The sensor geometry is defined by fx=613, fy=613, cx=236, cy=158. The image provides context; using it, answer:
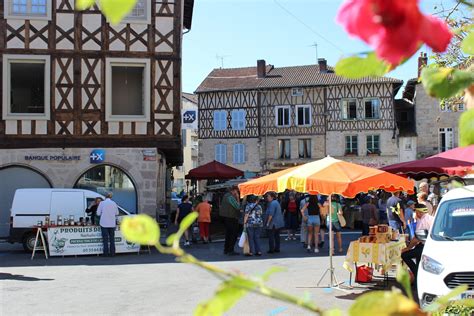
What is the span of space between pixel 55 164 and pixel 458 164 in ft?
41.3

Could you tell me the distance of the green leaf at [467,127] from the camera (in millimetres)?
1270

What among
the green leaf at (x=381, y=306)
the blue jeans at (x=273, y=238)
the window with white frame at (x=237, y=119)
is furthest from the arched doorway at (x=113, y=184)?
the window with white frame at (x=237, y=119)

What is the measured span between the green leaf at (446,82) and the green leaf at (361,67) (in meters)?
0.13

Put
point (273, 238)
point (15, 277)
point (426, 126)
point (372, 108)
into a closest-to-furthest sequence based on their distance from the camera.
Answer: point (15, 277)
point (273, 238)
point (426, 126)
point (372, 108)

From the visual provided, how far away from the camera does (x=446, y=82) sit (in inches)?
48.9

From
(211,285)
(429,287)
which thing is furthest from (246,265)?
(429,287)

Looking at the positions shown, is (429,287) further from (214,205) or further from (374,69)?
(214,205)

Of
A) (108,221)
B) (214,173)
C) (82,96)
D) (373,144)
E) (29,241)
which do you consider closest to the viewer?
(108,221)

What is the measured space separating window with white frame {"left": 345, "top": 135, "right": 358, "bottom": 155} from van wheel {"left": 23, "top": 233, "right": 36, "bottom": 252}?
3292 centimetres

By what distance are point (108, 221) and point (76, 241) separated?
1045 millimetres

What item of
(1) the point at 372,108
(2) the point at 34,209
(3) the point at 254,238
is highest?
(1) the point at 372,108

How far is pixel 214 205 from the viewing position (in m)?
30.3

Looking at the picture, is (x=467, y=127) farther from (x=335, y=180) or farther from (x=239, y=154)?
(x=239, y=154)

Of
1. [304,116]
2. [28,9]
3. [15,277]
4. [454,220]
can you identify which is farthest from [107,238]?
[304,116]
